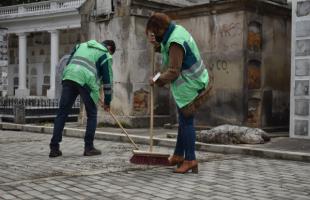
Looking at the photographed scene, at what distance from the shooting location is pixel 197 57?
576 centimetres

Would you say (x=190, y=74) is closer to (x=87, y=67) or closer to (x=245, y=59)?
(x=87, y=67)

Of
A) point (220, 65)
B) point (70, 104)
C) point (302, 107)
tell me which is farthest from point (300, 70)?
point (70, 104)

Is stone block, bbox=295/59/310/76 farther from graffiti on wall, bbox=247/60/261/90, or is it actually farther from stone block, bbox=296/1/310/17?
graffiti on wall, bbox=247/60/261/90

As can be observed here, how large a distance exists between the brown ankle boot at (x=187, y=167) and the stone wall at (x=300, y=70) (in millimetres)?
3690

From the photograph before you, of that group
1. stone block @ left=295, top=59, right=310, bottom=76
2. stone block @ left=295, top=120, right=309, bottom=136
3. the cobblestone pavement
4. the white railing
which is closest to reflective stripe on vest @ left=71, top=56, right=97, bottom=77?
the cobblestone pavement

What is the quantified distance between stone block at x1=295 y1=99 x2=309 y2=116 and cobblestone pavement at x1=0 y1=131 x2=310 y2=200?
2.17 m

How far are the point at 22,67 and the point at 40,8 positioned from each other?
217 inches

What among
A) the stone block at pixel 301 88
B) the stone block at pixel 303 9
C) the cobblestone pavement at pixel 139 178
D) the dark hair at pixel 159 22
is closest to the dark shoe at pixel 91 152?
the cobblestone pavement at pixel 139 178

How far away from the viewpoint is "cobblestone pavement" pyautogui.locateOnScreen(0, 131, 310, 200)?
4.46 meters

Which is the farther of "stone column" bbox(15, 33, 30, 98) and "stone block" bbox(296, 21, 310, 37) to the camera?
"stone column" bbox(15, 33, 30, 98)

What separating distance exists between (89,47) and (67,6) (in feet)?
96.5

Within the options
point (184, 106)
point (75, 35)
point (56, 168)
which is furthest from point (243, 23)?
point (75, 35)

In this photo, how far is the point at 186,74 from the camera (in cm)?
570

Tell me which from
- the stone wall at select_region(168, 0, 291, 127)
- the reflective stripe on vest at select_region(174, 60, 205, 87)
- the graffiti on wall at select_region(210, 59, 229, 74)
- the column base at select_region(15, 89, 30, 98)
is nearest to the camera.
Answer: the reflective stripe on vest at select_region(174, 60, 205, 87)
